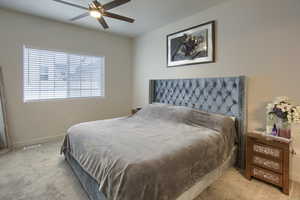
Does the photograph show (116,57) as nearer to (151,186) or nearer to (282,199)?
(151,186)

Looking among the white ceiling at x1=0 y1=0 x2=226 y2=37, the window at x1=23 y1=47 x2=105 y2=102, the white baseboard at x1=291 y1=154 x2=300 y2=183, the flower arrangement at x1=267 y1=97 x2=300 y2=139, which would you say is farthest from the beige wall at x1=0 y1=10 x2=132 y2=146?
the white baseboard at x1=291 y1=154 x2=300 y2=183

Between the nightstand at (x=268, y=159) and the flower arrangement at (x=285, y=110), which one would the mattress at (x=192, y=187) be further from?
the flower arrangement at (x=285, y=110)

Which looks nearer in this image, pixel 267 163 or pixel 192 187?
pixel 192 187

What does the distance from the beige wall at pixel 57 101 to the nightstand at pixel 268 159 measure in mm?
3360

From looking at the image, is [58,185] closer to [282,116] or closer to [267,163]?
[267,163]

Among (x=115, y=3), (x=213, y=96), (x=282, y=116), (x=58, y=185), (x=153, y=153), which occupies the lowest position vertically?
(x=58, y=185)

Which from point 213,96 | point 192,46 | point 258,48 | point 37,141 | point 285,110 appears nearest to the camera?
Result: point 285,110

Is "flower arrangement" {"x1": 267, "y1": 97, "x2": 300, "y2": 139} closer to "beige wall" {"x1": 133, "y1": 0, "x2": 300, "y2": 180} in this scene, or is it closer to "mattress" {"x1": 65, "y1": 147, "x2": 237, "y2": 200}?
"beige wall" {"x1": 133, "y1": 0, "x2": 300, "y2": 180}

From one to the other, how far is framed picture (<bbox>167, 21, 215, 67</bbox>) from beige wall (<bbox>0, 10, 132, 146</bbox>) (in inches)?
63.4

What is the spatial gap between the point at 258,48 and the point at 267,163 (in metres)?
1.59

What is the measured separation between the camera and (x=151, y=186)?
1352 mm

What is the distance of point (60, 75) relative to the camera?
379 cm

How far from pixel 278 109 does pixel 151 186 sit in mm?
1830

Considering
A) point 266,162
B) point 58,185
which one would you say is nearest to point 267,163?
point 266,162
